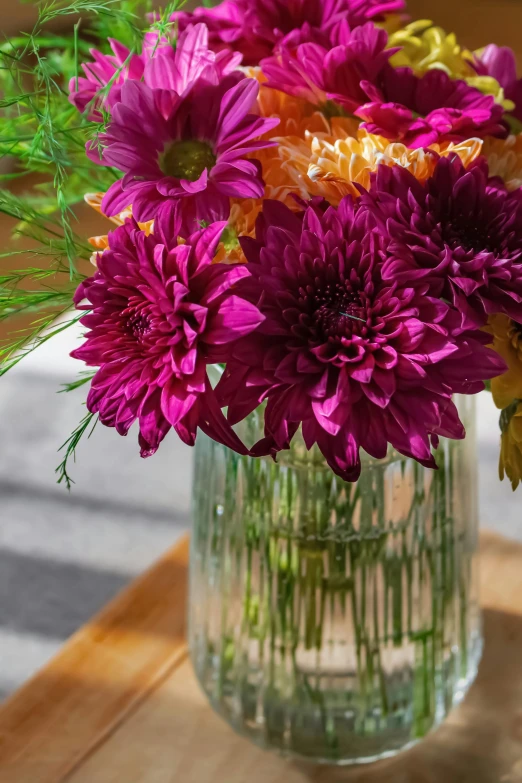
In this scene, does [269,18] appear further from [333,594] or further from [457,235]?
[333,594]

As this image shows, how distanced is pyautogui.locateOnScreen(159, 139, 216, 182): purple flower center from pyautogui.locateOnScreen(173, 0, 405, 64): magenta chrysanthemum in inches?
3.2

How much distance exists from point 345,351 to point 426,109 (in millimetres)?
145

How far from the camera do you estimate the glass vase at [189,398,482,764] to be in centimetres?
47

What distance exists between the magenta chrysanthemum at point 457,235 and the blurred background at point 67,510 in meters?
0.66

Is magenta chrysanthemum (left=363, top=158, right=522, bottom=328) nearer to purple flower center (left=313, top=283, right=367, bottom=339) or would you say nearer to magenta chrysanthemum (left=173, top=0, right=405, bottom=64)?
purple flower center (left=313, top=283, right=367, bottom=339)

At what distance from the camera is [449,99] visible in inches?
16.0

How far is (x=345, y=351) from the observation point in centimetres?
33

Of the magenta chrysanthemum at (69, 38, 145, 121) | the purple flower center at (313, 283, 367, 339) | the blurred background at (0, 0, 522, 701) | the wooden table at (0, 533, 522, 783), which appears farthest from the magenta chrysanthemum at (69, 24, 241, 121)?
the blurred background at (0, 0, 522, 701)

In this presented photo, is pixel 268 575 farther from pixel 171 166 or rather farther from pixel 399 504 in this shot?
pixel 171 166

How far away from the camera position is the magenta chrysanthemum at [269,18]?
1.42 feet

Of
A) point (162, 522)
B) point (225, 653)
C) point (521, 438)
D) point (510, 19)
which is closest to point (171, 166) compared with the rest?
point (521, 438)

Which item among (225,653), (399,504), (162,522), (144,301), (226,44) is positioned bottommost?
(162,522)

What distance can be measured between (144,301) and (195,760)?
1.10ft

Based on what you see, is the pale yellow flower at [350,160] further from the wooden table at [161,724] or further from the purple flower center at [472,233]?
the wooden table at [161,724]
